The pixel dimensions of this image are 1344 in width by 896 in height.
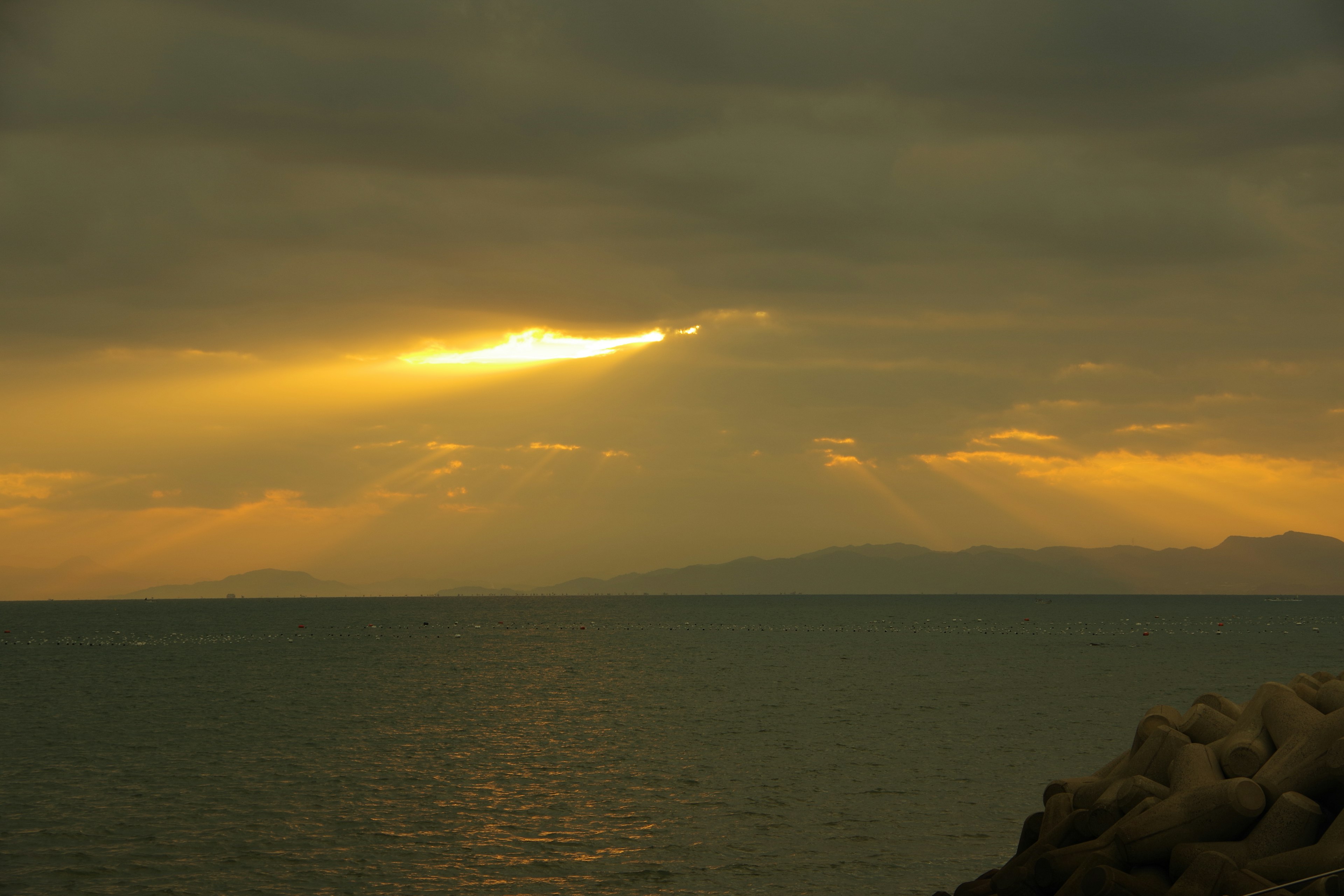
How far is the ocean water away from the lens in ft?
86.8

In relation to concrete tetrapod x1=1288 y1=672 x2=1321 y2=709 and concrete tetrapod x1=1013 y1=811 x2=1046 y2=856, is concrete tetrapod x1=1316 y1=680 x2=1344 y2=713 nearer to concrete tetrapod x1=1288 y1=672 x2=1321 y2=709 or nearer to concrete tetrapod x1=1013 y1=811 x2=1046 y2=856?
concrete tetrapod x1=1288 y1=672 x2=1321 y2=709

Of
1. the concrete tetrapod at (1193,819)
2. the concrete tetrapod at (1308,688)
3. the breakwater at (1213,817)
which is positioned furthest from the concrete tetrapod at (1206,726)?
the concrete tetrapod at (1193,819)

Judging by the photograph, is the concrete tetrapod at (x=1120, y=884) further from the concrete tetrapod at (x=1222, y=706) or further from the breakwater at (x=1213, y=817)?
the concrete tetrapod at (x=1222, y=706)

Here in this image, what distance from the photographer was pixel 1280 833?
54.2ft

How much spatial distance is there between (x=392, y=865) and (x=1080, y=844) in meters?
16.1

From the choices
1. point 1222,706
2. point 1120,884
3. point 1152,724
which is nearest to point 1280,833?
Result: point 1120,884

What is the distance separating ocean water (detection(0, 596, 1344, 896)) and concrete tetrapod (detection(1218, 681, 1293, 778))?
8.25 m

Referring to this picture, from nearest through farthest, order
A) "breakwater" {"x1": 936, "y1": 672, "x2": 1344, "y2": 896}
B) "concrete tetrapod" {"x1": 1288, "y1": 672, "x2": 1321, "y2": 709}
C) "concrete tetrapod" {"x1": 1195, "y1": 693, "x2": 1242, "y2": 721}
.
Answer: "breakwater" {"x1": 936, "y1": 672, "x2": 1344, "y2": 896} < "concrete tetrapod" {"x1": 1288, "y1": 672, "x2": 1321, "y2": 709} < "concrete tetrapod" {"x1": 1195, "y1": 693, "x2": 1242, "y2": 721}

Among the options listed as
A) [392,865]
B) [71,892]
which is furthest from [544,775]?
[71,892]

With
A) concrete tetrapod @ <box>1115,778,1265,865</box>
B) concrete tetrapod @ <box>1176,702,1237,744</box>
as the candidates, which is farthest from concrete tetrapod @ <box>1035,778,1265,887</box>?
concrete tetrapod @ <box>1176,702,1237,744</box>

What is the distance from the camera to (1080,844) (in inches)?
760

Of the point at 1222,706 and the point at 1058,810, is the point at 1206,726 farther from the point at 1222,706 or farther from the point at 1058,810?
the point at 1058,810

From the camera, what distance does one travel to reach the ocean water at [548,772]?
86.8 feet

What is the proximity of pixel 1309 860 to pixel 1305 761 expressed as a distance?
2303mm
